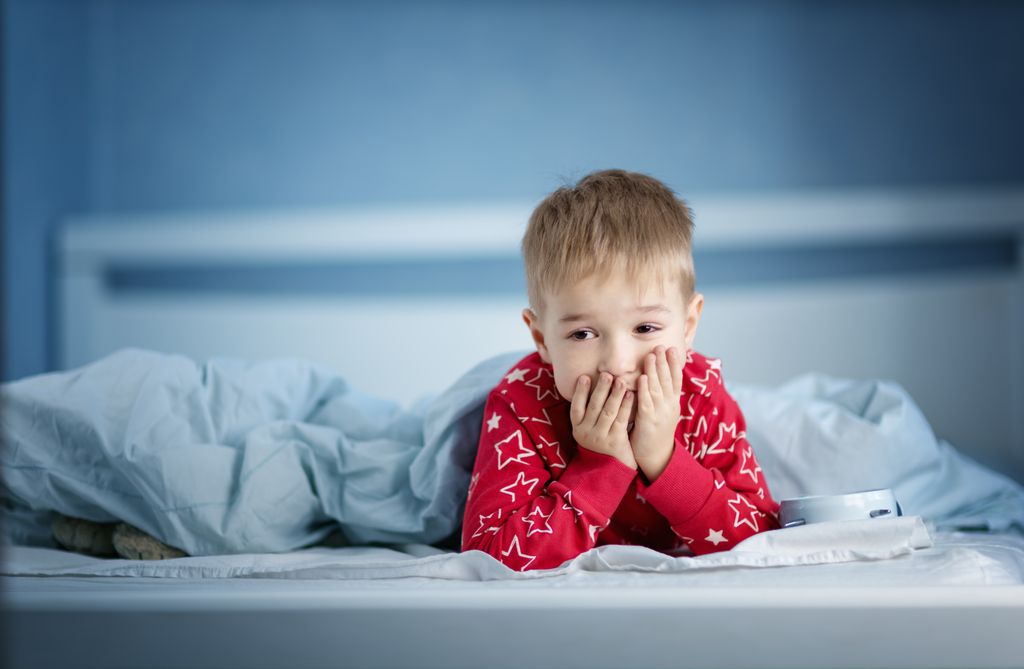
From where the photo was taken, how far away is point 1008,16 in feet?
7.25

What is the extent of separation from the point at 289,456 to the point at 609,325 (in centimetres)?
42

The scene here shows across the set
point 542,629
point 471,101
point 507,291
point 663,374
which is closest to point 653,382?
point 663,374

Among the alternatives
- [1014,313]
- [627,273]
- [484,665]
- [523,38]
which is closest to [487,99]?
[523,38]

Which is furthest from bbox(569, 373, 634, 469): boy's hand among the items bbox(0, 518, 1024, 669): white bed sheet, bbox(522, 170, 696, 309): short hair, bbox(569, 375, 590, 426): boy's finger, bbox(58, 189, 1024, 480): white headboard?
bbox(58, 189, 1024, 480): white headboard

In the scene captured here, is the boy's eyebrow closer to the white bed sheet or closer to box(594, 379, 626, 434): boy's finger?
box(594, 379, 626, 434): boy's finger

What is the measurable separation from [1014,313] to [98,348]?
6.78 feet

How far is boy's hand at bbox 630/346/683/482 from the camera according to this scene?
933mm

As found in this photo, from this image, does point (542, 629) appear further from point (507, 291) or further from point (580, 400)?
point (507, 291)

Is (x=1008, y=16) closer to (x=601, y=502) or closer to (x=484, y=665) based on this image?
(x=601, y=502)

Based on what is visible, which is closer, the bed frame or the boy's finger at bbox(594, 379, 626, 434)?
the bed frame

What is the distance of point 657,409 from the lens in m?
0.94

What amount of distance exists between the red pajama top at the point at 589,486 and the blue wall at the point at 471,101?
1.27 meters

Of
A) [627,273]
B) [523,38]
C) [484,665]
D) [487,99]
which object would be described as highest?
[523,38]

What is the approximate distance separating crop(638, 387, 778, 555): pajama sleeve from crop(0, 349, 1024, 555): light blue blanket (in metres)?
0.18
